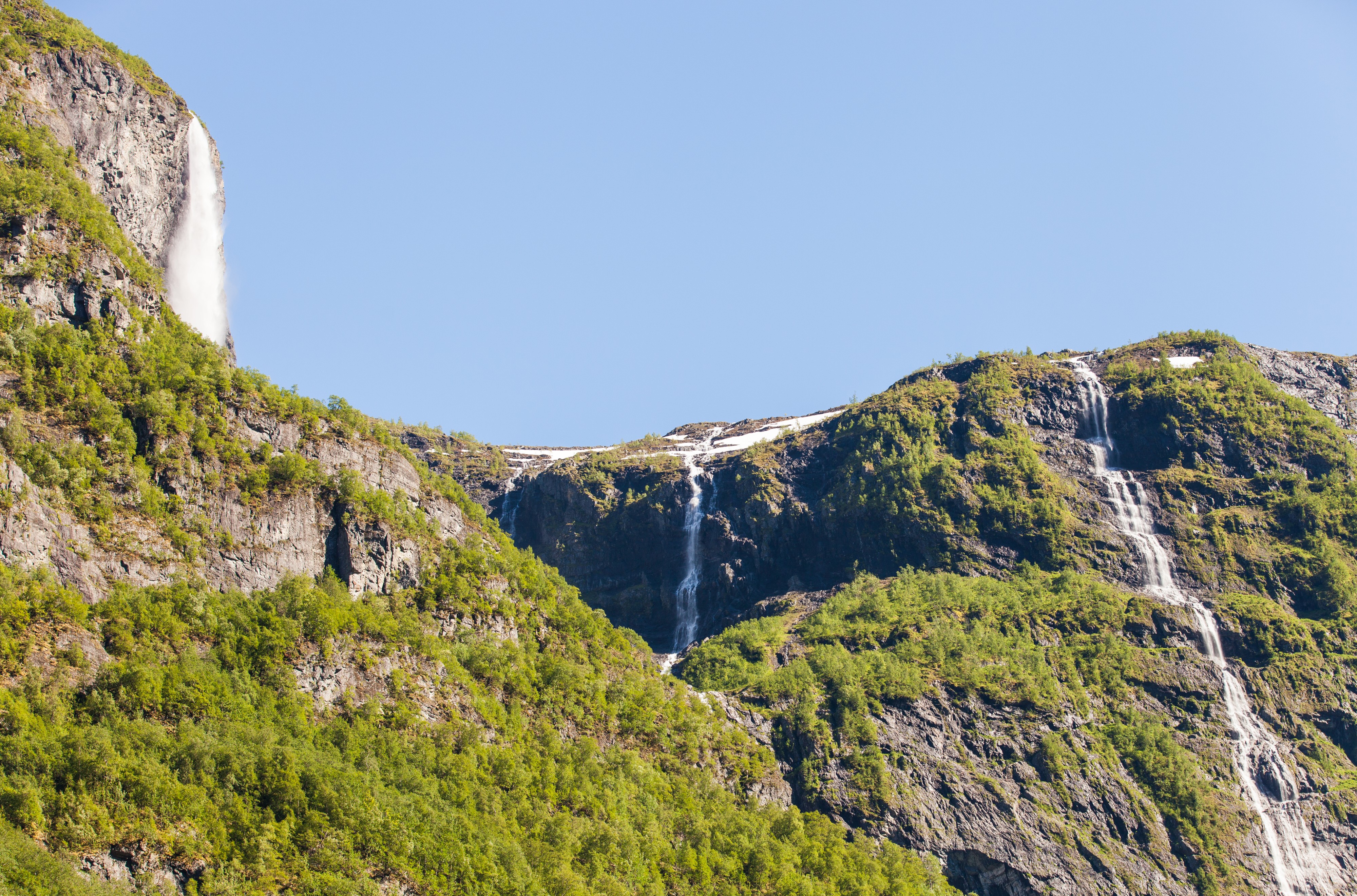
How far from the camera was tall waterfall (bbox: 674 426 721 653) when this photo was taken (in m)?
152

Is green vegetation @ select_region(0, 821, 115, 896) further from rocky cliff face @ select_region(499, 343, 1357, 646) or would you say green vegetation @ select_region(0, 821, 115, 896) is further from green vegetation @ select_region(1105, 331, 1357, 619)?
green vegetation @ select_region(1105, 331, 1357, 619)

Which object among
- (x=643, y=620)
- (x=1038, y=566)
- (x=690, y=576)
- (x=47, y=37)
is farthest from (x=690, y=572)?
(x=47, y=37)

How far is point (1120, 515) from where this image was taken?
149m

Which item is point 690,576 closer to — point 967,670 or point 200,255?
point 967,670

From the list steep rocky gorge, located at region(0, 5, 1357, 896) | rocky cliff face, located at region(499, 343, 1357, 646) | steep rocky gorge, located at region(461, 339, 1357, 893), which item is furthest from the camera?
rocky cliff face, located at region(499, 343, 1357, 646)

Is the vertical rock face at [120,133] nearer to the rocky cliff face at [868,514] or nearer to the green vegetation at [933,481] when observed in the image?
the rocky cliff face at [868,514]

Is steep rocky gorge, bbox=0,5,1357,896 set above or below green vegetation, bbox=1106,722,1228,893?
above

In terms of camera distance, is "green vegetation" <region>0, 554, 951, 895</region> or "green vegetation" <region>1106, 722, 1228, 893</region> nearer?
"green vegetation" <region>0, 554, 951, 895</region>

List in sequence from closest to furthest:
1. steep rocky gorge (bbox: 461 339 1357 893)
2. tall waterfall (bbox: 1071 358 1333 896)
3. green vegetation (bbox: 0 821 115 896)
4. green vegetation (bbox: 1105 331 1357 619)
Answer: green vegetation (bbox: 0 821 115 896) → steep rocky gorge (bbox: 461 339 1357 893) → tall waterfall (bbox: 1071 358 1333 896) → green vegetation (bbox: 1105 331 1357 619)

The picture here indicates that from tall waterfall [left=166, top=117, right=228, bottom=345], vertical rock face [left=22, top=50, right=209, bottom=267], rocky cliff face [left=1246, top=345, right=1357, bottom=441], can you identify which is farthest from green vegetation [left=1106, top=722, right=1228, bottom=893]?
vertical rock face [left=22, top=50, right=209, bottom=267]

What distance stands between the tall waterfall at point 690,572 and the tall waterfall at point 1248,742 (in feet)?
192

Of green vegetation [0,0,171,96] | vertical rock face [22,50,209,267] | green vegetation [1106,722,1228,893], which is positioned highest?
green vegetation [0,0,171,96]

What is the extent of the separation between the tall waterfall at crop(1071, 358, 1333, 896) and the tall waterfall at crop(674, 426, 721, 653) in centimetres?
5840

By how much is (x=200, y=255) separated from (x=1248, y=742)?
397ft
